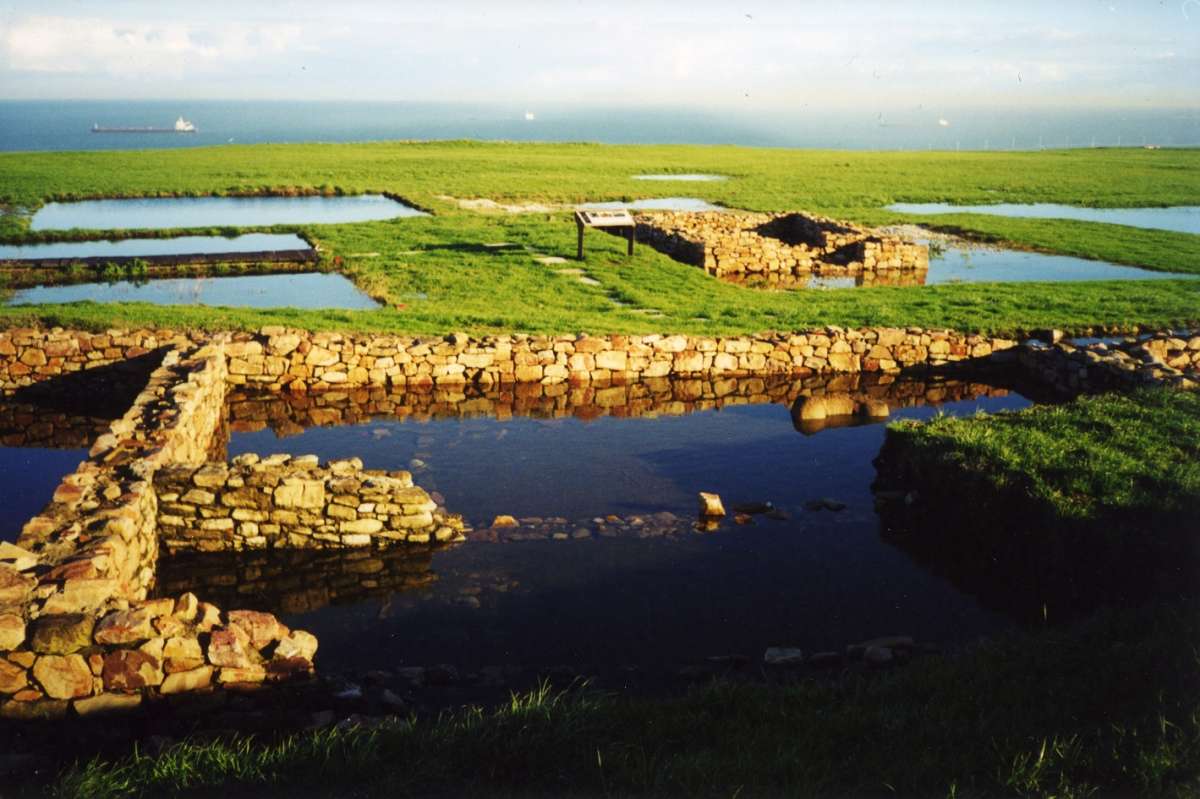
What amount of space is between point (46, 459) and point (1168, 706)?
13.5 m

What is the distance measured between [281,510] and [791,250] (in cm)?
2168

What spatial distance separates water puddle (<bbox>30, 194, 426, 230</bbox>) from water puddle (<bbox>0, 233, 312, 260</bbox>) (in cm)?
276

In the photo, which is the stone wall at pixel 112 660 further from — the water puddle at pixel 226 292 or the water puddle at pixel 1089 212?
the water puddle at pixel 1089 212

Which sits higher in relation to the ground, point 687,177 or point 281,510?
point 687,177

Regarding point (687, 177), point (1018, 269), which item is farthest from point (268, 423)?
point (687, 177)

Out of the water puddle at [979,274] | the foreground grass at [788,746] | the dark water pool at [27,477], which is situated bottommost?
the dark water pool at [27,477]

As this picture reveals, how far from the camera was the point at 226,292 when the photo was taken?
78.7ft

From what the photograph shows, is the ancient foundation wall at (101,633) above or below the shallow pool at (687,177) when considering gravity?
below

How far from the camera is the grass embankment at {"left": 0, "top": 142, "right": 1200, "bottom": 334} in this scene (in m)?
20.7

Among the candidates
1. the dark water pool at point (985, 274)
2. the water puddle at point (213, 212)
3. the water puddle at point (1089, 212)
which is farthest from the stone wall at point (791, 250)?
the water puddle at point (1089, 212)

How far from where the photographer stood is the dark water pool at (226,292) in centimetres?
2261

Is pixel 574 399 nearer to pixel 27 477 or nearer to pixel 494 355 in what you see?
pixel 494 355

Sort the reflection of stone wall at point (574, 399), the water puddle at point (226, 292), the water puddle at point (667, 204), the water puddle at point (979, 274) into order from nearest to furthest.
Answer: the reflection of stone wall at point (574, 399)
the water puddle at point (226, 292)
the water puddle at point (979, 274)
the water puddle at point (667, 204)

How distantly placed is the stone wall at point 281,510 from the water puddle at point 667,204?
33763 mm
